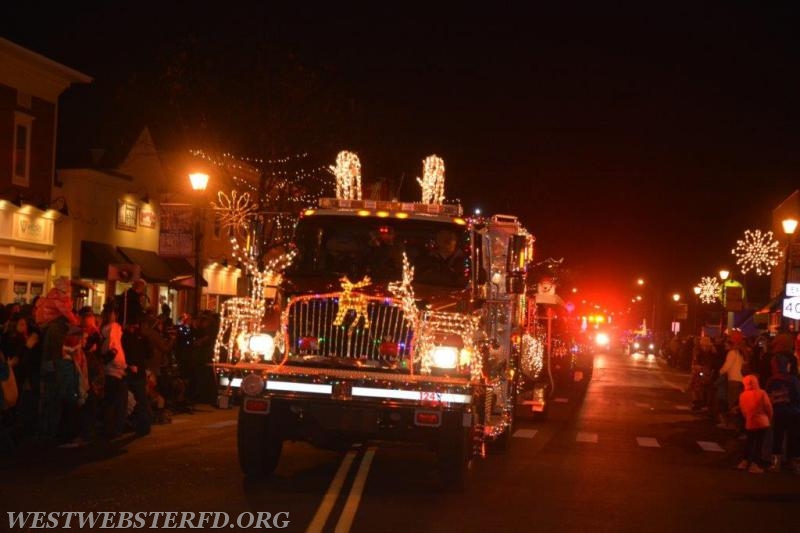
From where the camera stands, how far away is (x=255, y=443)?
1273 centimetres

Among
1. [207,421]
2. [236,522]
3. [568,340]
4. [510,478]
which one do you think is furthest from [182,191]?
[236,522]

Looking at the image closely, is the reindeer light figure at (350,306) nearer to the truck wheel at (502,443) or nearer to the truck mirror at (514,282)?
the truck mirror at (514,282)

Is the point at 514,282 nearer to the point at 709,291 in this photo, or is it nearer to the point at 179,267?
the point at 179,267

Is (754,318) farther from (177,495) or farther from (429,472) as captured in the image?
(177,495)

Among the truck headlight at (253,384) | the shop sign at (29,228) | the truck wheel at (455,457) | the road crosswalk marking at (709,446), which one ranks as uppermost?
the shop sign at (29,228)

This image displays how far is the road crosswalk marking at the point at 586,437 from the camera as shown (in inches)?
795

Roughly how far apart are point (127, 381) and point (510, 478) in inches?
240

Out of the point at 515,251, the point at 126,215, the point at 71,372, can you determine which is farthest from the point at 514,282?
the point at 126,215

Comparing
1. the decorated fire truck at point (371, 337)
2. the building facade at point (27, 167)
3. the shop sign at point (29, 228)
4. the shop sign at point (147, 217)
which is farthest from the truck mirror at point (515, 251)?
the shop sign at point (147, 217)

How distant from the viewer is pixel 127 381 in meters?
17.3

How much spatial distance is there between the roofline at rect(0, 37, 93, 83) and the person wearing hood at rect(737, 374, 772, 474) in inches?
800

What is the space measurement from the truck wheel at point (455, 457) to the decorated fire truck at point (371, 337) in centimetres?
1

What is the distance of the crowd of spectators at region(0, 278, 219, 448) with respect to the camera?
1570cm

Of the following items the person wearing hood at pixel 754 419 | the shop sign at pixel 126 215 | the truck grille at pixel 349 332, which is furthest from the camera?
the shop sign at pixel 126 215
